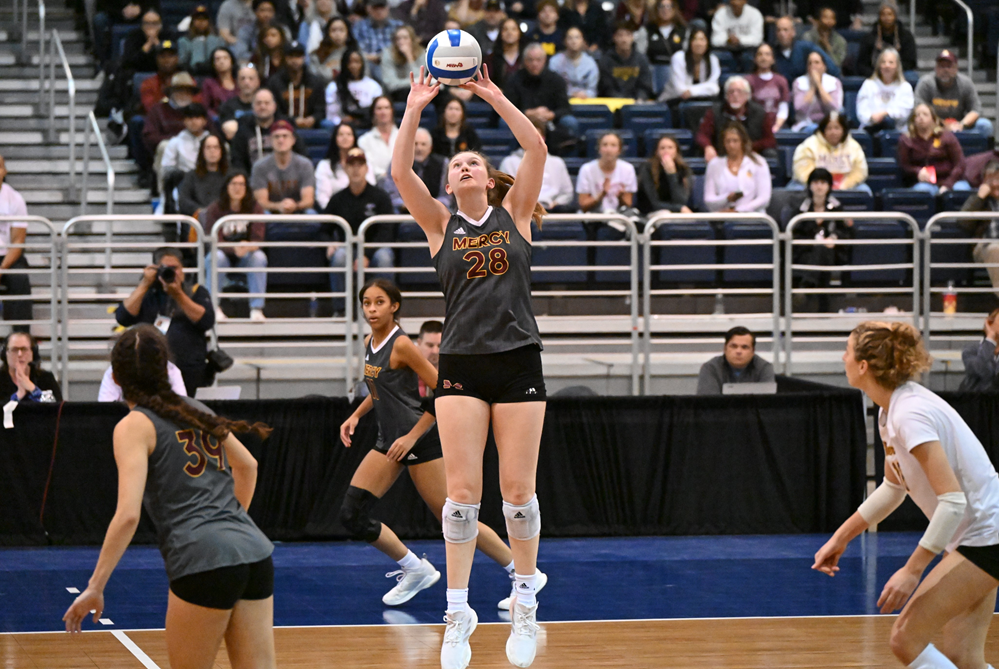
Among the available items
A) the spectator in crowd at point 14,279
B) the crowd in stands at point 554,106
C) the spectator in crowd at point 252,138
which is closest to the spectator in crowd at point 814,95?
the crowd in stands at point 554,106

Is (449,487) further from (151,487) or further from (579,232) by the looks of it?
(579,232)

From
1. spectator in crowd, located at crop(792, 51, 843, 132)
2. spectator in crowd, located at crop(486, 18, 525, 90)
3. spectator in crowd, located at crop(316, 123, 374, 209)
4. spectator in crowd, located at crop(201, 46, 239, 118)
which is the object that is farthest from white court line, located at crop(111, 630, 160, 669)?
spectator in crowd, located at crop(792, 51, 843, 132)

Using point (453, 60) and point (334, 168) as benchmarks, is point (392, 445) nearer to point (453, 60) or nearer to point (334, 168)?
point (453, 60)

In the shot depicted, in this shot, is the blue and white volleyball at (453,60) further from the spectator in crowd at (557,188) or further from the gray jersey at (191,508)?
the spectator in crowd at (557,188)

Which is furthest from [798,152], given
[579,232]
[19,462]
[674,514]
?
[19,462]

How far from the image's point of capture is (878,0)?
16.4 meters

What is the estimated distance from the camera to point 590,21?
47.1 feet

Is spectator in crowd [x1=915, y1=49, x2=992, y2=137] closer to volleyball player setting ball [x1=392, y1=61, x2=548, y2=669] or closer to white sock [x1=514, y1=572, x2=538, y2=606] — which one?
volleyball player setting ball [x1=392, y1=61, x2=548, y2=669]

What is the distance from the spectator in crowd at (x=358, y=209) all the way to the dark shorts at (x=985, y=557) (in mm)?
6754

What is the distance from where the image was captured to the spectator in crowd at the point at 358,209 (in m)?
10.4

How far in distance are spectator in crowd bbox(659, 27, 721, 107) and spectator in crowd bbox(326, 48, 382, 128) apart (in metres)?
3.28

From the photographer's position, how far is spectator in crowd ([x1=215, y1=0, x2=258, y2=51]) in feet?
44.2

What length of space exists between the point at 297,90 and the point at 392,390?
20.9 ft

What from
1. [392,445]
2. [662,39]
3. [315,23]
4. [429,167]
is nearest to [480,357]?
[392,445]
